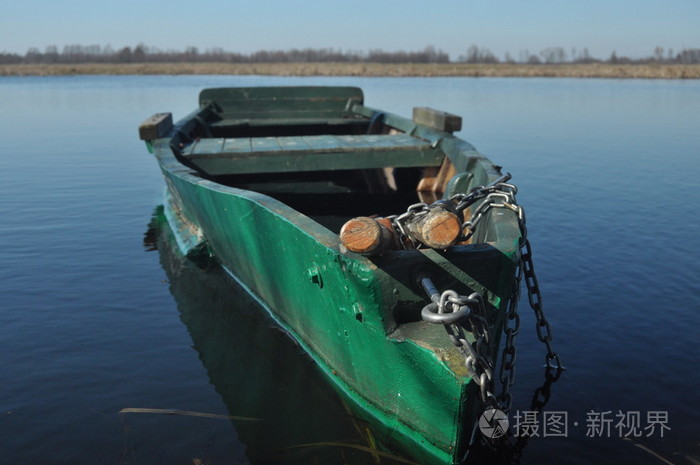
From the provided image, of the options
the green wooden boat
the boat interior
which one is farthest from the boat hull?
the boat interior

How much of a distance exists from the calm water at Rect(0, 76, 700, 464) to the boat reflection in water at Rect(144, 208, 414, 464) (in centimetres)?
2

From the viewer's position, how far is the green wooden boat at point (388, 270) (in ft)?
10.3

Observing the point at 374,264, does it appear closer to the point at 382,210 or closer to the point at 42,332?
the point at 42,332

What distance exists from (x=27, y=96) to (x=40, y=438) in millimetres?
35312

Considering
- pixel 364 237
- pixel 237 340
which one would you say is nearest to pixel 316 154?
pixel 237 340

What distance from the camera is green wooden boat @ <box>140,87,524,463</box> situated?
10.3ft

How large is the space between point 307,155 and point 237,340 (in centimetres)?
228

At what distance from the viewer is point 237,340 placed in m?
5.49

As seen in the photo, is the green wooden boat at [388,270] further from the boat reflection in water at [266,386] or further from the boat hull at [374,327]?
the boat reflection in water at [266,386]

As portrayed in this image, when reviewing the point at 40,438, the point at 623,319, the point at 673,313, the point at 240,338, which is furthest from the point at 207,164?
the point at 673,313

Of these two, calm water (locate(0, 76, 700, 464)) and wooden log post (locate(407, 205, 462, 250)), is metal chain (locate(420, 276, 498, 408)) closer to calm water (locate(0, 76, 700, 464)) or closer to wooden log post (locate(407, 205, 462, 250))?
wooden log post (locate(407, 205, 462, 250))

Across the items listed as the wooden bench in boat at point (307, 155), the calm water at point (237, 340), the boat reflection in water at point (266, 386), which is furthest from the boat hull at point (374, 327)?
the wooden bench in boat at point (307, 155)

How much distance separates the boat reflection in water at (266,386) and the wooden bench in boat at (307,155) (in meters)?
1.18

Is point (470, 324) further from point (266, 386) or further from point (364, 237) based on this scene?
point (266, 386)
